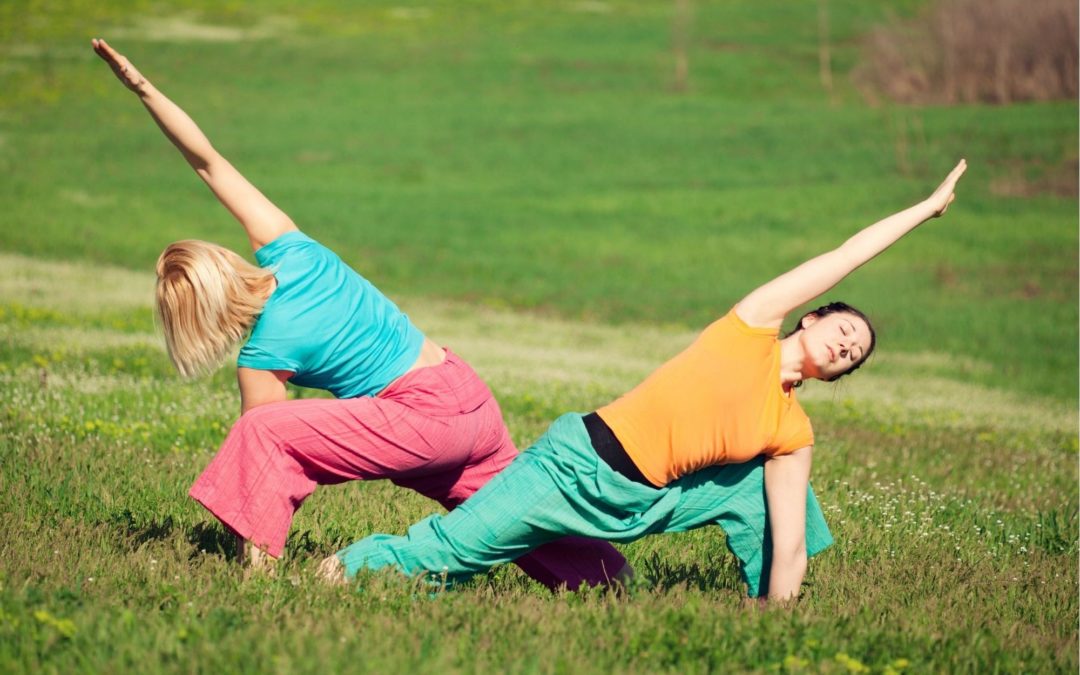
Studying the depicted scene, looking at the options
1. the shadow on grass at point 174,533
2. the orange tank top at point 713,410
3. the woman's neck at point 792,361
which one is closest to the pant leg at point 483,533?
the orange tank top at point 713,410

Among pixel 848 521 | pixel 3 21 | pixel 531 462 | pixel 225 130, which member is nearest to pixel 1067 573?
pixel 848 521

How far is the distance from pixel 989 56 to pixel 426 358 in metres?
45.8

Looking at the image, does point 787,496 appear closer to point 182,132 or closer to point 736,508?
point 736,508

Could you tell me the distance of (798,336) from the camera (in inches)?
220

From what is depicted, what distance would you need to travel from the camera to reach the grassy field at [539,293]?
5.08 meters

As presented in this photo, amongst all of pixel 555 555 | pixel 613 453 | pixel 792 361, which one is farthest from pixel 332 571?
pixel 792 361

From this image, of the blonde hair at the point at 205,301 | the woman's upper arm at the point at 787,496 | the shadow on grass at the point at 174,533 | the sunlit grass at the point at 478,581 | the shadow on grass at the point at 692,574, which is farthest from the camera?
the shadow on grass at the point at 692,574

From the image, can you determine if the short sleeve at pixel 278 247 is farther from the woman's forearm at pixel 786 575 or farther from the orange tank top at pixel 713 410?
the woman's forearm at pixel 786 575

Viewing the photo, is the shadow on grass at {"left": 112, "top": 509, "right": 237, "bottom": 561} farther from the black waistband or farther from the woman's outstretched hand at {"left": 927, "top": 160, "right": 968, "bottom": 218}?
the woman's outstretched hand at {"left": 927, "top": 160, "right": 968, "bottom": 218}

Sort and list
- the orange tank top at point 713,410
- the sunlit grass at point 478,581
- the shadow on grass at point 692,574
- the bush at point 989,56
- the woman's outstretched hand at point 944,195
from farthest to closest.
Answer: the bush at point 989,56, the shadow on grass at point 692,574, the woman's outstretched hand at point 944,195, the orange tank top at point 713,410, the sunlit grass at point 478,581

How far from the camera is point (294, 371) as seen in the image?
5480mm

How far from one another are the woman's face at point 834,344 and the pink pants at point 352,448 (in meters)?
1.44

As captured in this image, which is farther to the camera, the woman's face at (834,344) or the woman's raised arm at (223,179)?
the woman's raised arm at (223,179)

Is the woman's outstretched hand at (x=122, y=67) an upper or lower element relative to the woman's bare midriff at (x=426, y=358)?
upper
